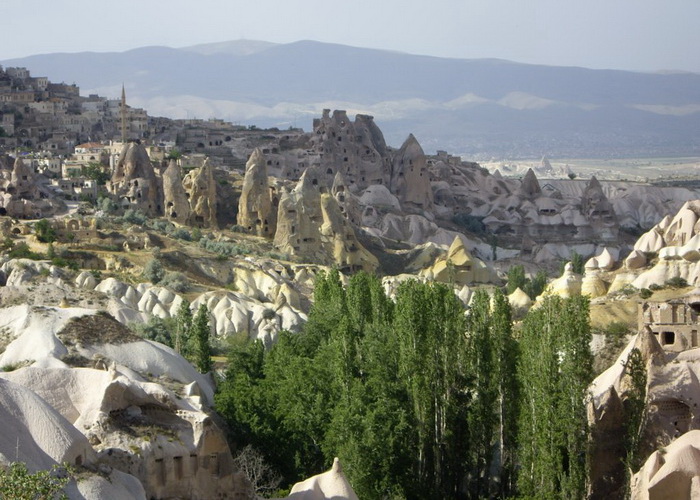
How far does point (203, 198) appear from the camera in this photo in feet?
232

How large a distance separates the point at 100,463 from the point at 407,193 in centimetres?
7609

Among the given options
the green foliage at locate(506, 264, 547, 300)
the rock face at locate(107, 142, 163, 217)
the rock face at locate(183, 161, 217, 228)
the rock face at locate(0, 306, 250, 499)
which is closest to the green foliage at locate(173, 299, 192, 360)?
the rock face at locate(0, 306, 250, 499)

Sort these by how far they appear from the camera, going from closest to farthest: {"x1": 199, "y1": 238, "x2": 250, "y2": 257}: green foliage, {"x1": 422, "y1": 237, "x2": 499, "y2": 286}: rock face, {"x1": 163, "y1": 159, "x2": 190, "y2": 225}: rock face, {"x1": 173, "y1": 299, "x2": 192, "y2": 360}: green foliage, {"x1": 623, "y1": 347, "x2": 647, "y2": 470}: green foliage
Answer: {"x1": 623, "y1": 347, "x2": 647, "y2": 470}: green foliage, {"x1": 173, "y1": 299, "x2": 192, "y2": 360}: green foliage, {"x1": 199, "y1": 238, "x2": 250, "y2": 257}: green foliage, {"x1": 422, "y1": 237, "x2": 499, "y2": 286}: rock face, {"x1": 163, "y1": 159, "x2": 190, "y2": 225}: rock face

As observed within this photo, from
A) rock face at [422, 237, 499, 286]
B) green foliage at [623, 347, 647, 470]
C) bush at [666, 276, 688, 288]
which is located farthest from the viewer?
rock face at [422, 237, 499, 286]

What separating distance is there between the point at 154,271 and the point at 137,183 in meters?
19.0

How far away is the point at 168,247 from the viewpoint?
192ft

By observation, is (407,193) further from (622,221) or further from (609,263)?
(609,263)

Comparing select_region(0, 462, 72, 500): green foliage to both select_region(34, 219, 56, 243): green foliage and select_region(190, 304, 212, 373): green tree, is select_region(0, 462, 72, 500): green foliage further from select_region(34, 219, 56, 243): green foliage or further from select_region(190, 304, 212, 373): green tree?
select_region(34, 219, 56, 243): green foliage

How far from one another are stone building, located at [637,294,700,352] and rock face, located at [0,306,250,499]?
36.6ft

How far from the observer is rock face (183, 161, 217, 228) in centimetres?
7031

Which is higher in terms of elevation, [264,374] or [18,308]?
[18,308]

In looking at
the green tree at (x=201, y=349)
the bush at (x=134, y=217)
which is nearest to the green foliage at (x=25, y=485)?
the green tree at (x=201, y=349)

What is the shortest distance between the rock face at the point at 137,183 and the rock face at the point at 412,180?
26.7 meters

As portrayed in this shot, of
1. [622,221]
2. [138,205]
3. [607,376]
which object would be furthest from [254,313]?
[622,221]
